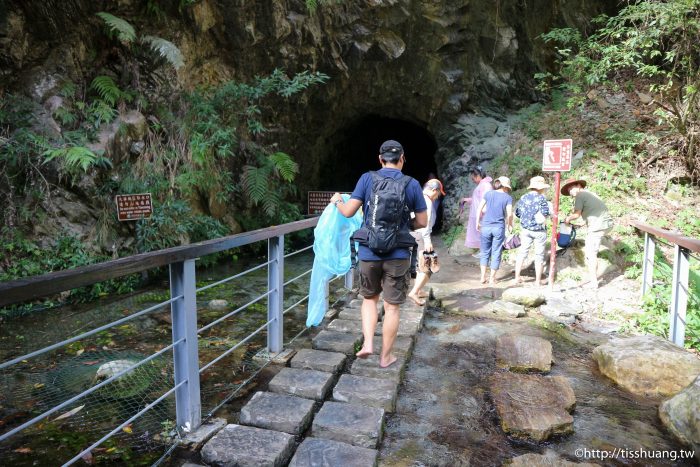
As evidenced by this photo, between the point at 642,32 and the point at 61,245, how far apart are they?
35.3ft

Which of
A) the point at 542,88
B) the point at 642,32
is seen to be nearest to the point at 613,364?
the point at 642,32

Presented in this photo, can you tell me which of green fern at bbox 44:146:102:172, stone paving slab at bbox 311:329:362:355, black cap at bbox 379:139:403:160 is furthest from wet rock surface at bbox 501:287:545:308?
green fern at bbox 44:146:102:172

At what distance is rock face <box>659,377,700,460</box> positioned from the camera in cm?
253

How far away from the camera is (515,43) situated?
38.2 feet

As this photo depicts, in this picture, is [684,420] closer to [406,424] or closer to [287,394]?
[406,424]

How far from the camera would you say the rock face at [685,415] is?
2.53 m

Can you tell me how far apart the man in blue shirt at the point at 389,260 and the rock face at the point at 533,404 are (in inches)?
35.8

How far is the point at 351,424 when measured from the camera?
2.52m

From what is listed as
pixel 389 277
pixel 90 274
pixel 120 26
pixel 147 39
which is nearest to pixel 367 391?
pixel 389 277

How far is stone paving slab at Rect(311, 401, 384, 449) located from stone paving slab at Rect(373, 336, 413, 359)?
99 centimetres

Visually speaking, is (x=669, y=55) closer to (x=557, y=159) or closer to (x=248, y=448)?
(x=557, y=159)

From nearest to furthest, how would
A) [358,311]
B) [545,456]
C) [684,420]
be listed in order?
[545,456] < [684,420] < [358,311]

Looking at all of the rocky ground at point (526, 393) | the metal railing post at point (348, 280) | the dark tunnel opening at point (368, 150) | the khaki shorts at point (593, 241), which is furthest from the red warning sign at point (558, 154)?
the dark tunnel opening at point (368, 150)

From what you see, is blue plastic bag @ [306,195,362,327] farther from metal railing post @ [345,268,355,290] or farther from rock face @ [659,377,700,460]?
rock face @ [659,377,700,460]
